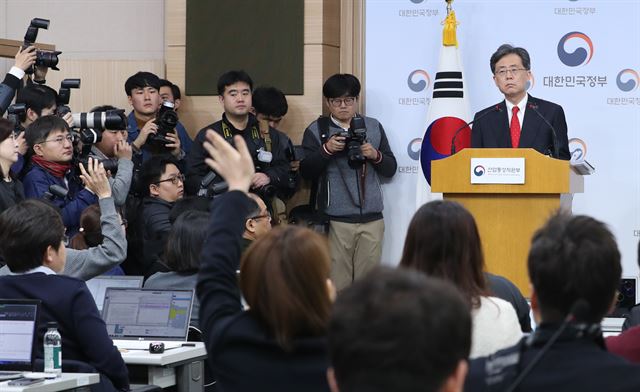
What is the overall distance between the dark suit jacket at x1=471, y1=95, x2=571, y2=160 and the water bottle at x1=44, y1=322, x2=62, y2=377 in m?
3.23

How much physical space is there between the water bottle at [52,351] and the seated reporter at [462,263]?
170 centimetres

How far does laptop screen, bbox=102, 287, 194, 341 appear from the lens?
505 cm

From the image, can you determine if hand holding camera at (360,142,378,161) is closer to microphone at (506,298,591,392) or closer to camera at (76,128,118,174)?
camera at (76,128,118,174)

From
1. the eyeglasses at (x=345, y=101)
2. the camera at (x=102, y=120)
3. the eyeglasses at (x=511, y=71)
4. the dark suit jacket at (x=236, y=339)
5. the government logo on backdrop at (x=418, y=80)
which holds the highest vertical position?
the government logo on backdrop at (x=418, y=80)

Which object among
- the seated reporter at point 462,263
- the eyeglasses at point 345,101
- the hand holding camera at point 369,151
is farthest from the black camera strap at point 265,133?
the seated reporter at point 462,263

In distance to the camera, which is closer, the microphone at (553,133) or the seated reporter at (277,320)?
the seated reporter at (277,320)

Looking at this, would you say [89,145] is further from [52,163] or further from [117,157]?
[52,163]

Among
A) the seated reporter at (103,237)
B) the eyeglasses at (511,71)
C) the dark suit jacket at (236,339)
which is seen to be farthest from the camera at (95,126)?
the dark suit jacket at (236,339)

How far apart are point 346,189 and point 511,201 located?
2786 mm

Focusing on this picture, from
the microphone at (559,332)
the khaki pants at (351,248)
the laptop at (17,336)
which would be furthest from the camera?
the khaki pants at (351,248)

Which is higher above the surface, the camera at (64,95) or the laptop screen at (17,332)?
the camera at (64,95)

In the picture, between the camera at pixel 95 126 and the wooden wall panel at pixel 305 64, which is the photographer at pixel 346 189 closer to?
the wooden wall panel at pixel 305 64

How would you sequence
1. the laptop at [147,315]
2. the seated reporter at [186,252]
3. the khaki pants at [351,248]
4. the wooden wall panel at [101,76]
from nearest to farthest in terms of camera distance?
the laptop at [147,315], the seated reporter at [186,252], the khaki pants at [351,248], the wooden wall panel at [101,76]

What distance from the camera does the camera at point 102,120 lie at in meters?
7.20
